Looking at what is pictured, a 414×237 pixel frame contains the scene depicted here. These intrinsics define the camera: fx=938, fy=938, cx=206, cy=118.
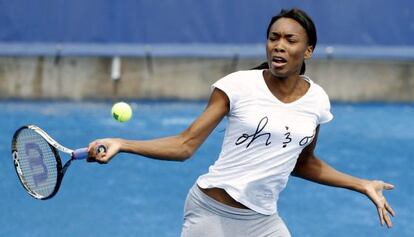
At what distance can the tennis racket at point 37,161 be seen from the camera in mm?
4344

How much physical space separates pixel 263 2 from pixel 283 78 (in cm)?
902

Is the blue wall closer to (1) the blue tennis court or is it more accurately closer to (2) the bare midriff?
(1) the blue tennis court

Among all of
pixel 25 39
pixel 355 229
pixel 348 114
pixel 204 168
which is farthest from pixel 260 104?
pixel 25 39

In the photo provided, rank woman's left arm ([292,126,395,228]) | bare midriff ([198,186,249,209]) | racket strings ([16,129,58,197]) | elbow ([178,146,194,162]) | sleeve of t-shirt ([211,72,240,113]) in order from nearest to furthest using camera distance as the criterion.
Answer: elbow ([178,146,194,162]), sleeve of t-shirt ([211,72,240,113]), bare midriff ([198,186,249,209]), racket strings ([16,129,58,197]), woman's left arm ([292,126,395,228])

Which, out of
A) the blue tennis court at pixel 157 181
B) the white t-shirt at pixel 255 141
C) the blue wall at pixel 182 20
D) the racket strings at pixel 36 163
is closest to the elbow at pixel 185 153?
the white t-shirt at pixel 255 141

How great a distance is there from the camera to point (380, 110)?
13.1m

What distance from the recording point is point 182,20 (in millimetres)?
13281

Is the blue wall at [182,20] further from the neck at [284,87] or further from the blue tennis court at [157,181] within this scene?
the neck at [284,87]

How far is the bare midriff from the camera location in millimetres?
4293

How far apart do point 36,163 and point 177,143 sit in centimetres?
90

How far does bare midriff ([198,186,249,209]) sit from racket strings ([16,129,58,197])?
2.36 feet

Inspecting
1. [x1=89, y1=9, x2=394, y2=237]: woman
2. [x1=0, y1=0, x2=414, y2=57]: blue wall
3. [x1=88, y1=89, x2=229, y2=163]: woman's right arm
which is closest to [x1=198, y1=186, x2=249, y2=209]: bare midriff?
[x1=89, y1=9, x2=394, y2=237]: woman

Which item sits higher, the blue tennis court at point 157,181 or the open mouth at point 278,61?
the open mouth at point 278,61

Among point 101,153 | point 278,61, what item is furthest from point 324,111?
point 101,153
